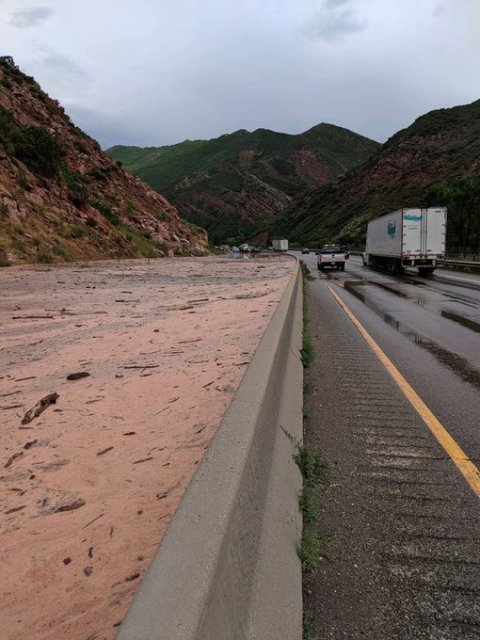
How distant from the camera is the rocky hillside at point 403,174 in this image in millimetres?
78250

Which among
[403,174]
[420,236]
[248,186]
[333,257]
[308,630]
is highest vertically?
[248,186]

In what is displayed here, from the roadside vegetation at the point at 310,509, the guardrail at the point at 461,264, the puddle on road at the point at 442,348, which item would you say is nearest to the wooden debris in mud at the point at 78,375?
the roadside vegetation at the point at 310,509

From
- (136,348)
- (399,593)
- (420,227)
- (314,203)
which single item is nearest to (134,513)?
(399,593)

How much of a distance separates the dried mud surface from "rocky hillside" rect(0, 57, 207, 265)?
17.4 metres

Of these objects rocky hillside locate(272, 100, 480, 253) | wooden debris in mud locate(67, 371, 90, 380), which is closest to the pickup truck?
rocky hillside locate(272, 100, 480, 253)

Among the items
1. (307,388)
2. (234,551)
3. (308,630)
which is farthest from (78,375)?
(308,630)

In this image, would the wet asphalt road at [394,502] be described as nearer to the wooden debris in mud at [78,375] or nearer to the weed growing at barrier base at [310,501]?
the weed growing at barrier base at [310,501]

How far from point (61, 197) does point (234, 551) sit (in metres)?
36.1

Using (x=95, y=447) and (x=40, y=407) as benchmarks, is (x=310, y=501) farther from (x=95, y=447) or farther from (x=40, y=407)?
(x=40, y=407)

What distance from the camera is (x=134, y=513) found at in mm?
3469

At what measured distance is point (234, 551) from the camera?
238 cm

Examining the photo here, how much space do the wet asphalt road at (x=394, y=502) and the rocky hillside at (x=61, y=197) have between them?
2130cm

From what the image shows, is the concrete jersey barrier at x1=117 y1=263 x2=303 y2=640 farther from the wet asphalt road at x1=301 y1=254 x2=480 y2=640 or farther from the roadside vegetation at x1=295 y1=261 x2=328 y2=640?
the wet asphalt road at x1=301 y1=254 x2=480 y2=640

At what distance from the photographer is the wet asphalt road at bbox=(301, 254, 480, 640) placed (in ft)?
8.59
